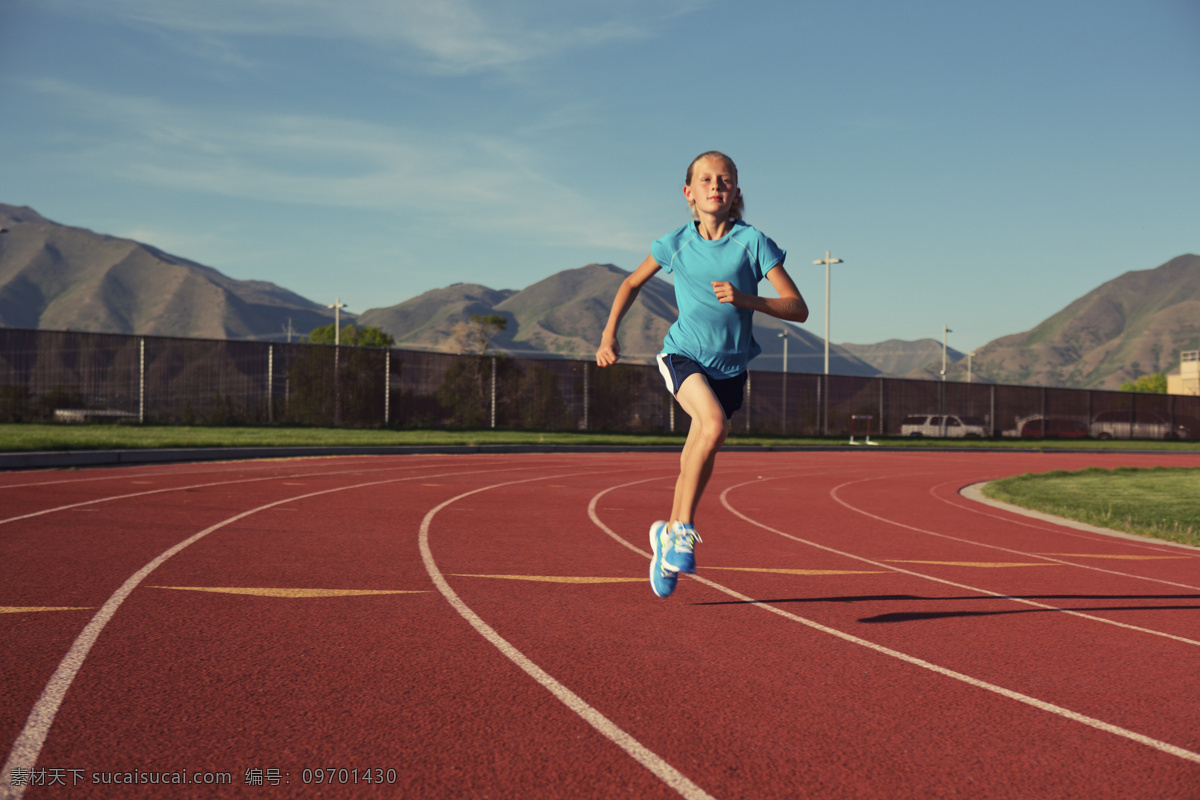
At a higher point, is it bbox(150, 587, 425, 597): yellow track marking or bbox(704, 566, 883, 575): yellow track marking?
bbox(150, 587, 425, 597): yellow track marking

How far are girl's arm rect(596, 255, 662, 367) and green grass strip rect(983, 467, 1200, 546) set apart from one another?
8.60 m

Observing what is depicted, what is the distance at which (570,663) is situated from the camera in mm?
4445

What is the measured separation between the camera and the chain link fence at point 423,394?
25.6m

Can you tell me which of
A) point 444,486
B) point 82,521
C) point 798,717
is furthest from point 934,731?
point 444,486

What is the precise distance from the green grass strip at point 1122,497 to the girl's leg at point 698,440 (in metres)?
8.40

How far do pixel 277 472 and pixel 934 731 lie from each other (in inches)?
541

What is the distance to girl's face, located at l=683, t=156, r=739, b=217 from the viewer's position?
4.64 m

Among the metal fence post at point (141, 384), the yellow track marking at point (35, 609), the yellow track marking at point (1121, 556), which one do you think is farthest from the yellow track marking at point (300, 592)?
the metal fence post at point (141, 384)

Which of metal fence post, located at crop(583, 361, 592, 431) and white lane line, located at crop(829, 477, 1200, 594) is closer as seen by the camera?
white lane line, located at crop(829, 477, 1200, 594)

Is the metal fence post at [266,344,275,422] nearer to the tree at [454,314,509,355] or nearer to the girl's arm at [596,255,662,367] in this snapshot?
the girl's arm at [596,255,662,367]

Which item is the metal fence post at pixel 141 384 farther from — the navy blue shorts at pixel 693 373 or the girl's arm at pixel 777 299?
the girl's arm at pixel 777 299

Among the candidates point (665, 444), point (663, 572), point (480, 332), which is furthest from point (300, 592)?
point (480, 332)

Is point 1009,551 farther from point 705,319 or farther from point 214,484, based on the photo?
point 214,484

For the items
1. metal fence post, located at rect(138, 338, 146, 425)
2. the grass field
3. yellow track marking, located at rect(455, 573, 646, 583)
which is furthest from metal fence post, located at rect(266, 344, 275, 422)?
yellow track marking, located at rect(455, 573, 646, 583)
